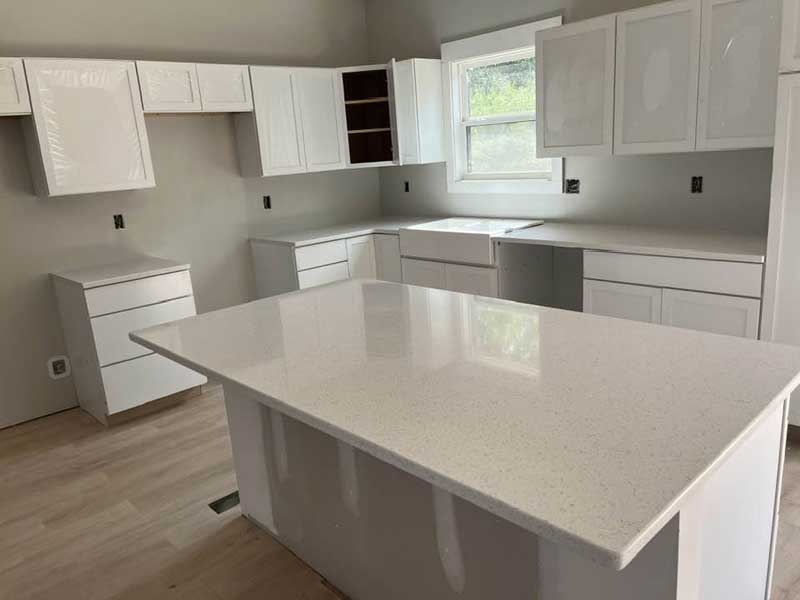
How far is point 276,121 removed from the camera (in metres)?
4.18

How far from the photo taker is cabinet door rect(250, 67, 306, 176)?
4070mm

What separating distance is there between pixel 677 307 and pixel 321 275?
2.33 m

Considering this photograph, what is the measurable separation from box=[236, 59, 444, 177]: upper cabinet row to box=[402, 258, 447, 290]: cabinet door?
80cm

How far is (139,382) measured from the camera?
354 centimetres

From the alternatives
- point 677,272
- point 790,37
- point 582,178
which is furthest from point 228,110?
point 790,37

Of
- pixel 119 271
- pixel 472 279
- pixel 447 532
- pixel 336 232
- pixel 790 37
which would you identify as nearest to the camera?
pixel 447 532

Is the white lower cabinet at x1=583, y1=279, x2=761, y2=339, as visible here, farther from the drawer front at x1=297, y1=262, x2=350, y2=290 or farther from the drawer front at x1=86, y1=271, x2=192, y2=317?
the drawer front at x1=86, y1=271, x2=192, y2=317

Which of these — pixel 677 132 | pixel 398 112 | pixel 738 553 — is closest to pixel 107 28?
pixel 398 112

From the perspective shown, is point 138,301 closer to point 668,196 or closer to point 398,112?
point 398,112

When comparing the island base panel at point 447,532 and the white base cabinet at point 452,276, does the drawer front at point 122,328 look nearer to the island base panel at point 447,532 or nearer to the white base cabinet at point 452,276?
the island base panel at point 447,532

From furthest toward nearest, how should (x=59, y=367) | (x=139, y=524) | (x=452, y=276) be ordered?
(x=452, y=276) → (x=59, y=367) → (x=139, y=524)

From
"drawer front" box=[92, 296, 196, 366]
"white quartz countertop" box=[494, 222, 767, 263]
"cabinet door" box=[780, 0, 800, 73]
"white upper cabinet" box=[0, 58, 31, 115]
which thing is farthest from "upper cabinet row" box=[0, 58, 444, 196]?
"cabinet door" box=[780, 0, 800, 73]

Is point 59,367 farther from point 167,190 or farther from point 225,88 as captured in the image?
point 225,88

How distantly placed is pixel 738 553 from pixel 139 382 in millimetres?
3107
